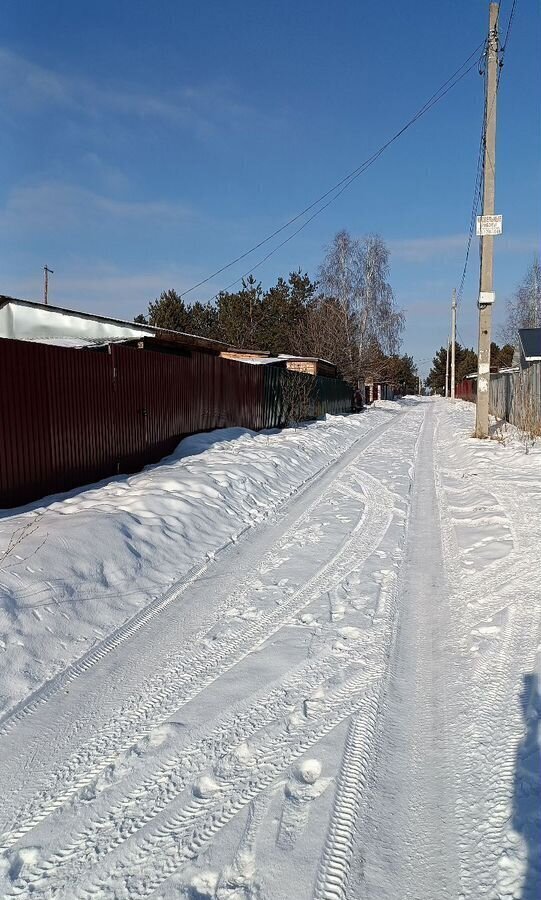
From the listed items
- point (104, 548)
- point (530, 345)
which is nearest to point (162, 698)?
point (104, 548)

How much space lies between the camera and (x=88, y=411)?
729 cm

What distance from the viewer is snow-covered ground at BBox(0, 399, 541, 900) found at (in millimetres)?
1762

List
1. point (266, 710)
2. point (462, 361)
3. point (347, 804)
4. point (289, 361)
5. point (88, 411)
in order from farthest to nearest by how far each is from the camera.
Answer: point (462, 361) < point (289, 361) < point (88, 411) < point (266, 710) < point (347, 804)

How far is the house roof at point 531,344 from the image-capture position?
23.1m

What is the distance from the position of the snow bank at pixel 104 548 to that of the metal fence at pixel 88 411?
372mm

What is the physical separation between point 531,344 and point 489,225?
1362cm

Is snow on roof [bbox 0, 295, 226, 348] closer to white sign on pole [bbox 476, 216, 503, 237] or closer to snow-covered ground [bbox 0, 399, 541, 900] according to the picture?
white sign on pole [bbox 476, 216, 503, 237]

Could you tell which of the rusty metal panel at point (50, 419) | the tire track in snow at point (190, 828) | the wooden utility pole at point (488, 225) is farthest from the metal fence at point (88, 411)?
the wooden utility pole at point (488, 225)

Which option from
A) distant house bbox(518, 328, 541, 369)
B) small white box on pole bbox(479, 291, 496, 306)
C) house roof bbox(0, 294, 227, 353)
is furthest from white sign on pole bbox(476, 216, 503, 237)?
distant house bbox(518, 328, 541, 369)

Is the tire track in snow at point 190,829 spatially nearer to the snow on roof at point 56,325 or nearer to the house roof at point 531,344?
the snow on roof at point 56,325

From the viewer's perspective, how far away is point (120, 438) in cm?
812

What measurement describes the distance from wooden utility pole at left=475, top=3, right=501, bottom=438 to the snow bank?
722cm

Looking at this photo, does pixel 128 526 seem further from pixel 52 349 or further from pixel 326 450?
pixel 326 450

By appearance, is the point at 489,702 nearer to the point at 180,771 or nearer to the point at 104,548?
the point at 180,771
